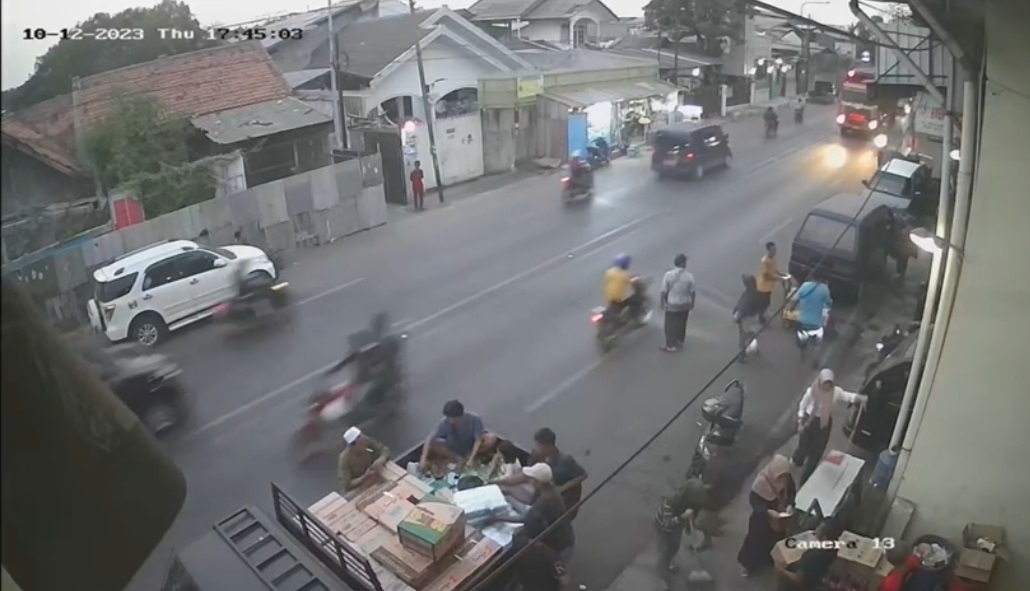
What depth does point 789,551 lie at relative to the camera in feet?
14.1

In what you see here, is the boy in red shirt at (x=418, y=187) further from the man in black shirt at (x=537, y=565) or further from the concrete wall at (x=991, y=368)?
the concrete wall at (x=991, y=368)

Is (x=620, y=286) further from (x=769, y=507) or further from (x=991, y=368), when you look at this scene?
(x=991, y=368)

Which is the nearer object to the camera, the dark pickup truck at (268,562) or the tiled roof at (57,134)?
the dark pickup truck at (268,562)

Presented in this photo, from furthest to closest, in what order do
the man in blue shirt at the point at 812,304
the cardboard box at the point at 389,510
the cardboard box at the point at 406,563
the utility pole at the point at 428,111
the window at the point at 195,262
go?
the utility pole at the point at 428,111
the window at the point at 195,262
the man in blue shirt at the point at 812,304
the cardboard box at the point at 389,510
the cardboard box at the point at 406,563

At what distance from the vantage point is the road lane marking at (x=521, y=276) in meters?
8.81

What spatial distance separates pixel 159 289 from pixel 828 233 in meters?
7.04

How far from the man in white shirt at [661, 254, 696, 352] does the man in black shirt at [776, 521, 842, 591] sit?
340 centimetres

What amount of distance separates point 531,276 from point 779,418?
4.14 metres

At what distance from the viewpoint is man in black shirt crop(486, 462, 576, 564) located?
14.0ft

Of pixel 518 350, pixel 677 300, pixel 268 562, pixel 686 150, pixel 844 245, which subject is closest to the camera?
pixel 268 562

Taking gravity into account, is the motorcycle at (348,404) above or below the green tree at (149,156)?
below

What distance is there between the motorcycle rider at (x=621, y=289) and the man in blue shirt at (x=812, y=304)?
5.19 ft

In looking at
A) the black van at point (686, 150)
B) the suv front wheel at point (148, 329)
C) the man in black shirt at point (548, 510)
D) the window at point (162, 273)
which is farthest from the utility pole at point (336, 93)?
the man in black shirt at point (548, 510)

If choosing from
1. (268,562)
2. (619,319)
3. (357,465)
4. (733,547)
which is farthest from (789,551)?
(619,319)
